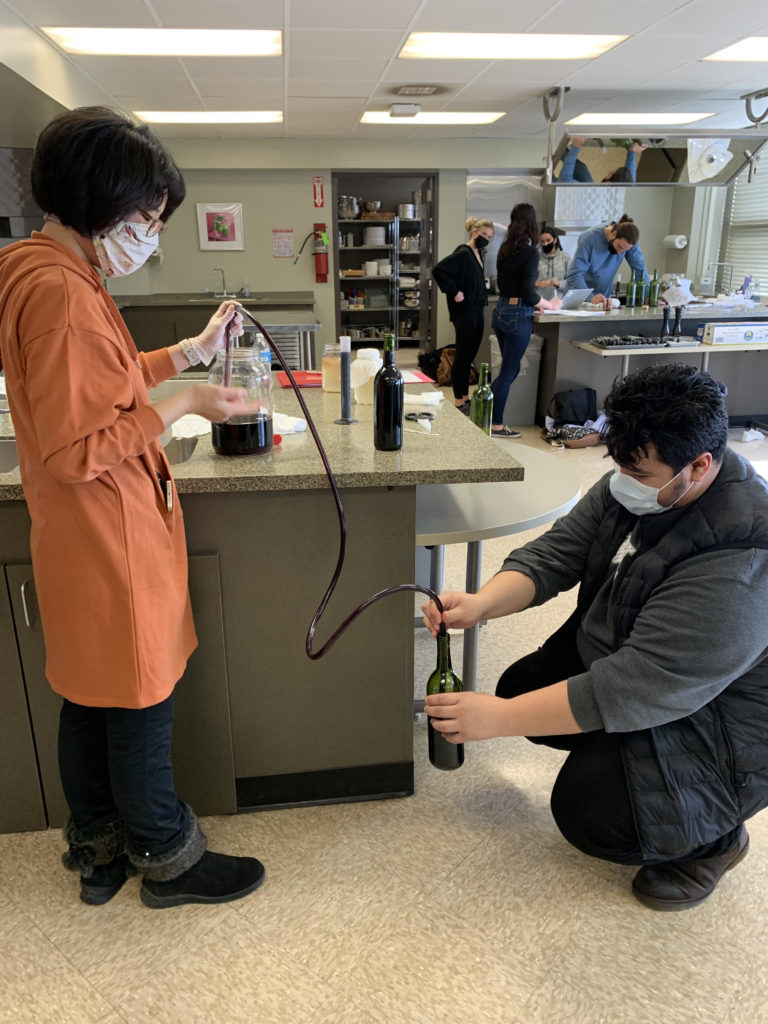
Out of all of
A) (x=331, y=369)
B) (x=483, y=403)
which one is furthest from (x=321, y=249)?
(x=483, y=403)

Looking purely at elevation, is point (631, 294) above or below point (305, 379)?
above

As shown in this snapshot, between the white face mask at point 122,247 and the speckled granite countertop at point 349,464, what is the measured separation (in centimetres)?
42

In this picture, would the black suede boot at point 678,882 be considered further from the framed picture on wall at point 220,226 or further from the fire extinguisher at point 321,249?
the framed picture on wall at point 220,226

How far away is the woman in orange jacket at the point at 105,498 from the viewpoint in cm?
107

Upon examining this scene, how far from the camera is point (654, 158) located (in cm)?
569

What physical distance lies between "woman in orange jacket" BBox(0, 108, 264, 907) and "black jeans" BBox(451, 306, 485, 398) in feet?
15.3

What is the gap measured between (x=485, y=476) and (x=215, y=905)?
1063 millimetres

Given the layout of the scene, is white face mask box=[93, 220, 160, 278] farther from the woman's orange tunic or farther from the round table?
the round table

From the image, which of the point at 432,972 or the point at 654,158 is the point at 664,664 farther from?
the point at 654,158

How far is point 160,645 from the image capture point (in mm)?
1306

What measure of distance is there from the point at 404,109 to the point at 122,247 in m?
5.23

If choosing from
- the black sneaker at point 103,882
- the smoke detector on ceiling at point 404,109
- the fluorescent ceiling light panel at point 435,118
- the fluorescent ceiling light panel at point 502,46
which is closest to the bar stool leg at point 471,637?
the black sneaker at point 103,882

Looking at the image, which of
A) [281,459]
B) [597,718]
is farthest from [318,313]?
[597,718]

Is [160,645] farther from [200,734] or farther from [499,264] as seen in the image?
[499,264]
